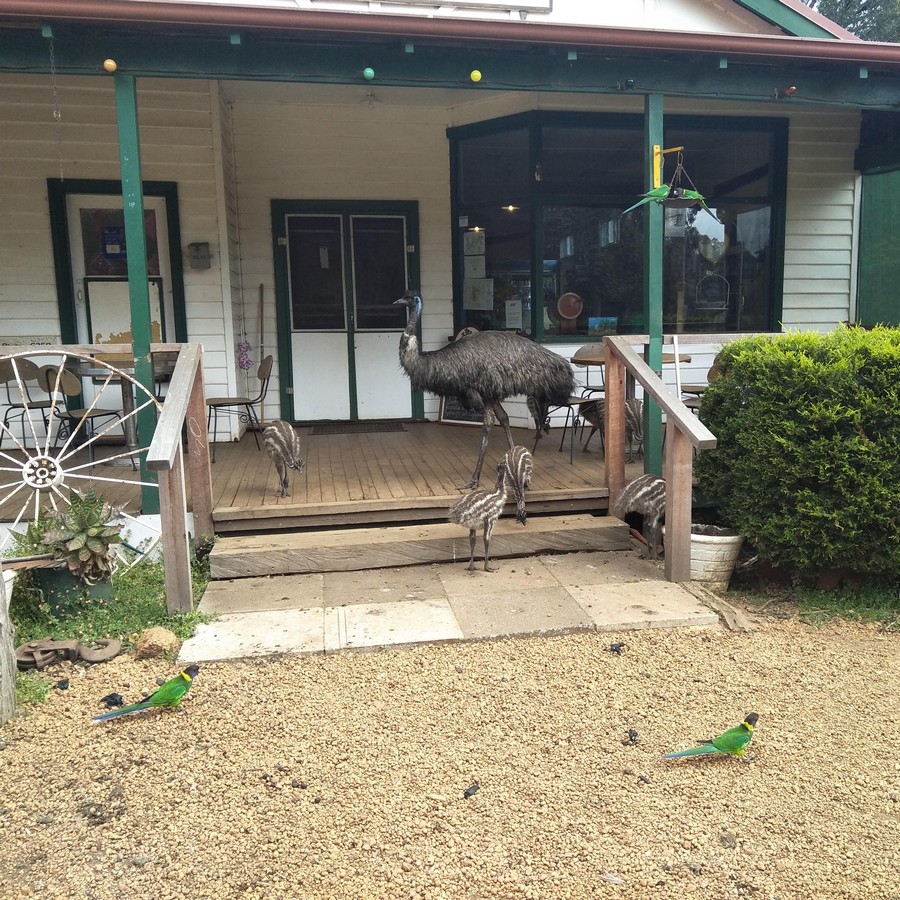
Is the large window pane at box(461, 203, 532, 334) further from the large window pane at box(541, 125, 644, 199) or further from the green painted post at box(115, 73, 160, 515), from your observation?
the green painted post at box(115, 73, 160, 515)

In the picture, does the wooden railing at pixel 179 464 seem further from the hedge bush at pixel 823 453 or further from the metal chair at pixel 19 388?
the hedge bush at pixel 823 453

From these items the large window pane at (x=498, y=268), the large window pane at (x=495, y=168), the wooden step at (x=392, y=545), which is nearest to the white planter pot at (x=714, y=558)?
the wooden step at (x=392, y=545)

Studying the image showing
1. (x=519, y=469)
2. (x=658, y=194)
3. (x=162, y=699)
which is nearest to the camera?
(x=162, y=699)

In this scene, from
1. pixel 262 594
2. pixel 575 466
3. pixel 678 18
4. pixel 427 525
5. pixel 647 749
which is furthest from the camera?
pixel 678 18

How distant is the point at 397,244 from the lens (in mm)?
8523

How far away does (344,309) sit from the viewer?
855 centimetres

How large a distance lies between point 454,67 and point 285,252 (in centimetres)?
366

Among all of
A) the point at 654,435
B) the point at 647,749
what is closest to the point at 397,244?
the point at 654,435

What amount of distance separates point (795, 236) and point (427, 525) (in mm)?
5777

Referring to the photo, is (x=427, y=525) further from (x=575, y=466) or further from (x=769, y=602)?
(x=769, y=602)

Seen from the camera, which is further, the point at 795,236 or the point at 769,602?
the point at 795,236

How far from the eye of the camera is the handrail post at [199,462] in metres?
4.84

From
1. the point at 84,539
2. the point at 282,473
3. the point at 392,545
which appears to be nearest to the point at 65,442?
the point at 282,473

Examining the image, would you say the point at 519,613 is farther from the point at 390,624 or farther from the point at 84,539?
the point at 84,539
